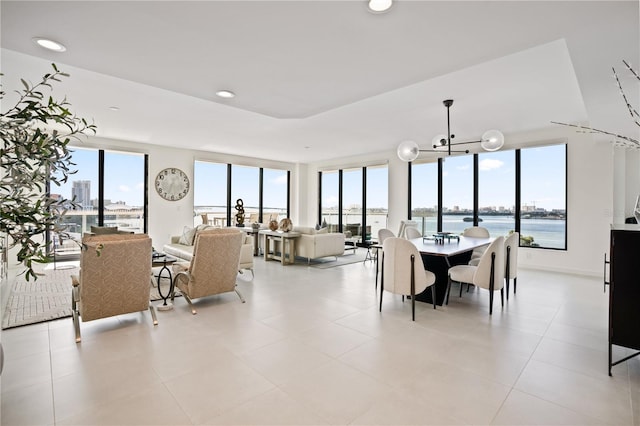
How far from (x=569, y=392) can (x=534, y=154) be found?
5427 millimetres

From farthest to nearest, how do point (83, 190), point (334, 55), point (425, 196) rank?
point (425, 196)
point (83, 190)
point (334, 55)

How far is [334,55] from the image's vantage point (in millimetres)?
2705

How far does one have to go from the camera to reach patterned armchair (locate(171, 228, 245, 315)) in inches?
148

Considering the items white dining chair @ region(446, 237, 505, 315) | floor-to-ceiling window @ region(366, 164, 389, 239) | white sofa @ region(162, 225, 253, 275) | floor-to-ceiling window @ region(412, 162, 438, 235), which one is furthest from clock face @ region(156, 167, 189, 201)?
white dining chair @ region(446, 237, 505, 315)

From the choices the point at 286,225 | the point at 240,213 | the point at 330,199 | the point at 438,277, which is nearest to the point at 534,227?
the point at 438,277

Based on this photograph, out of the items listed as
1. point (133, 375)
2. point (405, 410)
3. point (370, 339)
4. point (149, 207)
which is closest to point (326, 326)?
point (370, 339)

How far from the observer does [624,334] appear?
2.29m

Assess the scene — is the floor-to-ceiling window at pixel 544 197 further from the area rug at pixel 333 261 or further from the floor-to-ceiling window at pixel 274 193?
the floor-to-ceiling window at pixel 274 193

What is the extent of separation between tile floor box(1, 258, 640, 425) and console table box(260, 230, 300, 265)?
2.78 meters

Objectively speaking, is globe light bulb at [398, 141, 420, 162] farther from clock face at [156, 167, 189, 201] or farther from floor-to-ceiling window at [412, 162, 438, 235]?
clock face at [156, 167, 189, 201]

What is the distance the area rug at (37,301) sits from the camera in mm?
3453

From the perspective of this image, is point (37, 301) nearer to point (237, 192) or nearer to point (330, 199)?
point (237, 192)

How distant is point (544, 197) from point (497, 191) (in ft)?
2.71

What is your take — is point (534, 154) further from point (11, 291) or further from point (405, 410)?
point (11, 291)
